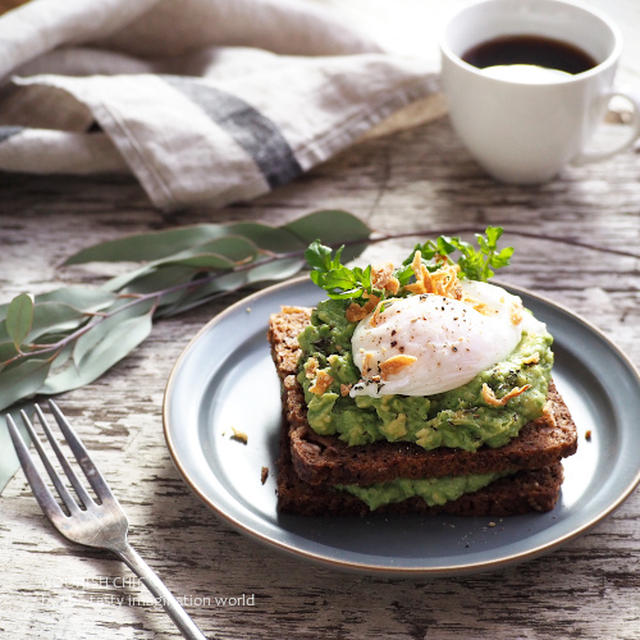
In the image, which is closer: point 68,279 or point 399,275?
point 399,275

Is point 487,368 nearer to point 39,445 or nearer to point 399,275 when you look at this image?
point 399,275

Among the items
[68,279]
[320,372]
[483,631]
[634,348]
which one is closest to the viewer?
[483,631]

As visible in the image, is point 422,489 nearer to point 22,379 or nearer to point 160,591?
point 160,591

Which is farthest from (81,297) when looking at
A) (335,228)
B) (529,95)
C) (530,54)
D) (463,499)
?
(530,54)

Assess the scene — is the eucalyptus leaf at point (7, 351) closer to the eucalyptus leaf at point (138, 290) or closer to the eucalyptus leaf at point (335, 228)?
the eucalyptus leaf at point (138, 290)

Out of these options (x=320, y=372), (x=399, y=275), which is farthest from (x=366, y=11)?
(x=320, y=372)

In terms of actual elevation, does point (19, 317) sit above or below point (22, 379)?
above
